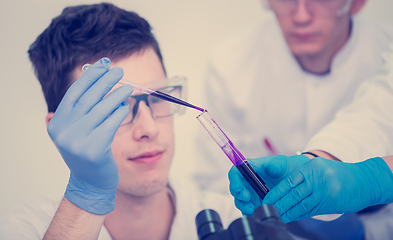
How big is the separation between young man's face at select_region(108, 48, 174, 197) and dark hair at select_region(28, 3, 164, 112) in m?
0.08

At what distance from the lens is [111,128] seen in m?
0.90

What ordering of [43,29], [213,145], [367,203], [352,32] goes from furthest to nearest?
[213,145] → [352,32] → [43,29] → [367,203]

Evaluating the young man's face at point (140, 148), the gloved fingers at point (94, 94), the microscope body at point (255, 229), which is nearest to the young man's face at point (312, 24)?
the young man's face at point (140, 148)

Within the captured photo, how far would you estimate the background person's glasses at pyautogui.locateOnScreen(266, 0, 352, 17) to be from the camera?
5.52ft

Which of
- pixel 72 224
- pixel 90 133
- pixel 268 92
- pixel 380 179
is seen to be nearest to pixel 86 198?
pixel 72 224

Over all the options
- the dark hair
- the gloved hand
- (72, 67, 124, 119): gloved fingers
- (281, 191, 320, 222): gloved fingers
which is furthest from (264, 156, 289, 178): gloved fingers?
the dark hair

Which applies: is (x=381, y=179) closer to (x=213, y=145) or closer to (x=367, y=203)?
(x=367, y=203)

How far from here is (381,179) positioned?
101 cm

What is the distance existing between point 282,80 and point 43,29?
53.5 inches

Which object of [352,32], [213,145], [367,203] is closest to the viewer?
[367,203]

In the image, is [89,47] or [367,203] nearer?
[367,203]

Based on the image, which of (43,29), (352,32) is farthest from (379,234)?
(43,29)

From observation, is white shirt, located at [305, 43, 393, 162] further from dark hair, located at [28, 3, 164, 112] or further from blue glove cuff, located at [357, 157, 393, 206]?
dark hair, located at [28, 3, 164, 112]

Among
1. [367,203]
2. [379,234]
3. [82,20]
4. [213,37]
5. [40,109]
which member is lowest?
[379,234]
